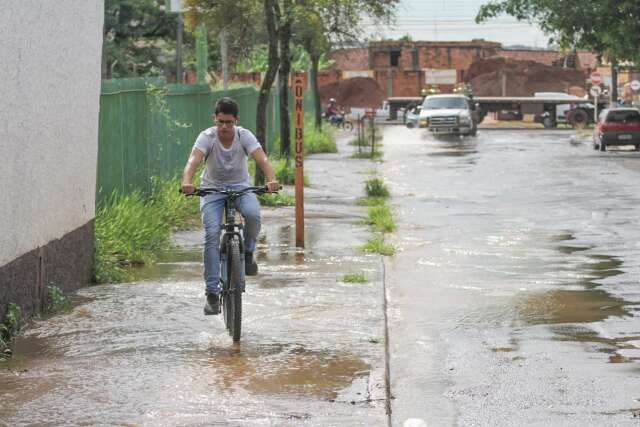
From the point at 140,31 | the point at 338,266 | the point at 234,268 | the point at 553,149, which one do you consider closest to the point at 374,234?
the point at 338,266

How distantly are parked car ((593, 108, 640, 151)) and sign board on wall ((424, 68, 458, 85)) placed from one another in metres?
63.0

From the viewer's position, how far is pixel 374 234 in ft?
55.2

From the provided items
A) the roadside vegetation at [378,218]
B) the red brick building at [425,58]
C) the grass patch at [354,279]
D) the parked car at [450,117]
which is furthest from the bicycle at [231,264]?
the red brick building at [425,58]

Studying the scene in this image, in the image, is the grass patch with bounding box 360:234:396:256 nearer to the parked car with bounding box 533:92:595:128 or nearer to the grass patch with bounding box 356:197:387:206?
the grass patch with bounding box 356:197:387:206

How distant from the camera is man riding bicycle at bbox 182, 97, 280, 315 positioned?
31.9ft

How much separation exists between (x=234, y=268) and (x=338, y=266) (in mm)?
4104

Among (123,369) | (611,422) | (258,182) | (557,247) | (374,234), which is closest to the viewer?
(611,422)

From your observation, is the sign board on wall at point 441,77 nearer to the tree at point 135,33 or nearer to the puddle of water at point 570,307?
the tree at point 135,33

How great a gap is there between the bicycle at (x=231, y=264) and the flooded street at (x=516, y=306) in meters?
1.11

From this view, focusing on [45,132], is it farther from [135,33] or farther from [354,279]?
[135,33]

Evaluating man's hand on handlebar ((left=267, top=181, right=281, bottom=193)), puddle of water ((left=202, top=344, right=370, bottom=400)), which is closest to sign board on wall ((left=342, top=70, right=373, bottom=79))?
man's hand on handlebar ((left=267, top=181, right=281, bottom=193))

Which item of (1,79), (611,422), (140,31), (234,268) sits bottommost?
(611,422)

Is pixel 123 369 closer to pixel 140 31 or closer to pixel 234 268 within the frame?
pixel 234 268

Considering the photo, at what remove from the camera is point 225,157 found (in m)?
9.91
